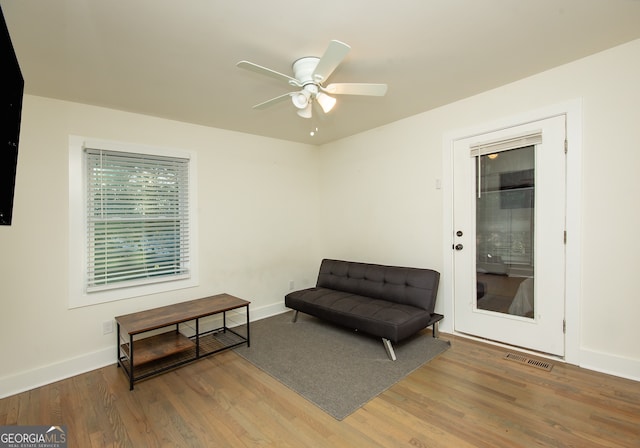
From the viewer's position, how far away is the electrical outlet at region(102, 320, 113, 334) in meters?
2.89

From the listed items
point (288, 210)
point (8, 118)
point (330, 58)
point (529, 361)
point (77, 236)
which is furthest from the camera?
point (288, 210)

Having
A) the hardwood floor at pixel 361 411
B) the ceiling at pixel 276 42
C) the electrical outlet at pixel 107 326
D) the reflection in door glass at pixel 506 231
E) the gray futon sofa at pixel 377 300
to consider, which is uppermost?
the ceiling at pixel 276 42

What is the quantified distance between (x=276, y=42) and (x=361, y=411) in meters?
2.53

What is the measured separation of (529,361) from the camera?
8.70 feet

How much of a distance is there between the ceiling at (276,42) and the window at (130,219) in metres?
0.55

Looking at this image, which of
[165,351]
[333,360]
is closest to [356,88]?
[333,360]

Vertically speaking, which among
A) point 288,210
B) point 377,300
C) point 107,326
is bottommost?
point 107,326

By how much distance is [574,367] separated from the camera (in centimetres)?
250

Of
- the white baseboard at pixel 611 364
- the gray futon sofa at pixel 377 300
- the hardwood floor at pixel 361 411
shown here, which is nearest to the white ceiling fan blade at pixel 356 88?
the gray futon sofa at pixel 377 300

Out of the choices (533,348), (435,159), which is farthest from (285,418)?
(435,159)

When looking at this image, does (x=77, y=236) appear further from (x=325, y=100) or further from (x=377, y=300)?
(x=377, y=300)

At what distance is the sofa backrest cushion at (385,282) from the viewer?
315cm

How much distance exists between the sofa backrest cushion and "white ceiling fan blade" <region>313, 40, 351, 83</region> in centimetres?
219

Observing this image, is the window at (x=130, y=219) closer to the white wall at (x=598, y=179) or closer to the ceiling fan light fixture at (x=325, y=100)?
the ceiling fan light fixture at (x=325, y=100)
